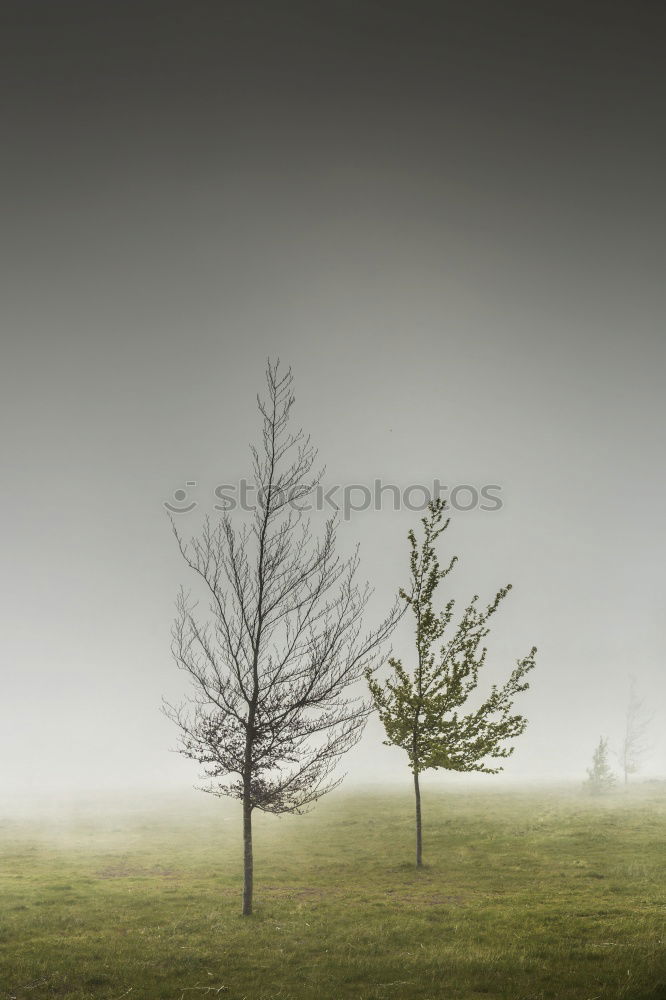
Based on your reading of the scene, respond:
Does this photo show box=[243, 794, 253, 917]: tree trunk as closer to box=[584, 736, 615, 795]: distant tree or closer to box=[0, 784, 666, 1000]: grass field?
box=[0, 784, 666, 1000]: grass field

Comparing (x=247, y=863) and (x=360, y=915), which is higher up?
(x=247, y=863)

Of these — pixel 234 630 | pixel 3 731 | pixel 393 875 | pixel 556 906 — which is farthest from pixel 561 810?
pixel 3 731

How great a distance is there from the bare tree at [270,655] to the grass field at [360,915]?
365 centimetres

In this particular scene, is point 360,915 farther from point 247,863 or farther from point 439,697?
point 439,697

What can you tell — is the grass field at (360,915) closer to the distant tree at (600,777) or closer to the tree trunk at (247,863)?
the tree trunk at (247,863)

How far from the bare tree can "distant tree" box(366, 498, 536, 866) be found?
5.66m

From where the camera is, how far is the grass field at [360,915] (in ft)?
32.9

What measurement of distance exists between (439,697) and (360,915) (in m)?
8.84

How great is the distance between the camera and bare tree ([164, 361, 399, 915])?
643 inches

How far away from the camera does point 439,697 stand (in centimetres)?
2256

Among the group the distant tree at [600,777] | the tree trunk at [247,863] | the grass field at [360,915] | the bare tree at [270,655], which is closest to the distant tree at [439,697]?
the grass field at [360,915]

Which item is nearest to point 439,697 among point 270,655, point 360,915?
point 360,915

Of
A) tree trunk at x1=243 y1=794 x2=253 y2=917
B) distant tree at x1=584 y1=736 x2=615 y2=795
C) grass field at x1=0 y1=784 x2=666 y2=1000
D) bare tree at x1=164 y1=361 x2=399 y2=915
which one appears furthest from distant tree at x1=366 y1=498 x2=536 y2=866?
distant tree at x1=584 y1=736 x2=615 y2=795

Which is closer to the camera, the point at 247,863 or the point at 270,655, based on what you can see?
the point at 247,863
